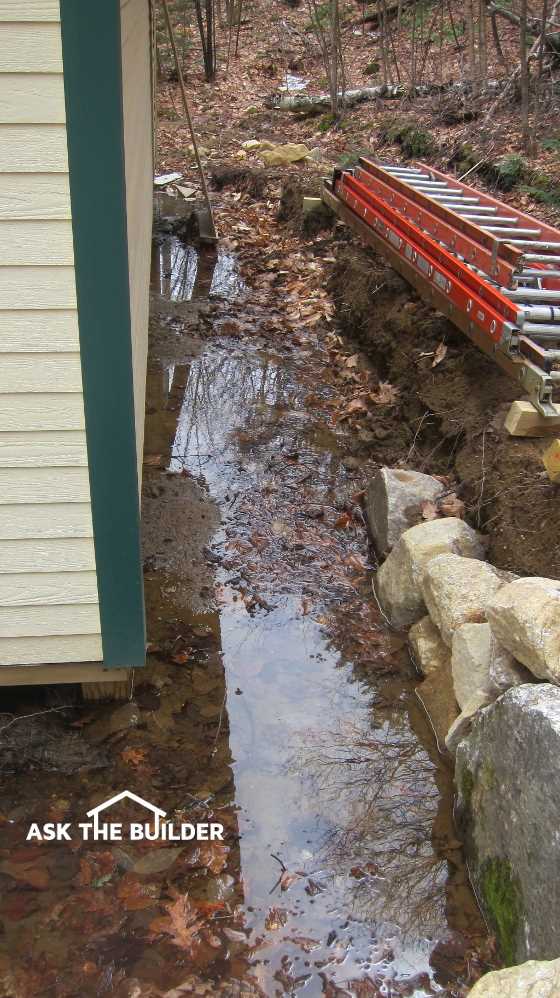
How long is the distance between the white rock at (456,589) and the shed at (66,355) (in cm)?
158

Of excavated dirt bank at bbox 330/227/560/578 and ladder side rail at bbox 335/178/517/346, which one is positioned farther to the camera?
ladder side rail at bbox 335/178/517/346

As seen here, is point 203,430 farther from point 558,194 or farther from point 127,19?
point 558,194

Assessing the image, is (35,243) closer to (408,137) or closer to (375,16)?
(408,137)

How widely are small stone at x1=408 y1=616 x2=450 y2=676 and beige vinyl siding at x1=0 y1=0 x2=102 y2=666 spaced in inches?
68.4

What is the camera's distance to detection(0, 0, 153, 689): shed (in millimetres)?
2551

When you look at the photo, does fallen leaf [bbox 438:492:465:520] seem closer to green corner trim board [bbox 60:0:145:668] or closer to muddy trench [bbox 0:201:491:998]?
muddy trench [bbox 0:201:491:998]

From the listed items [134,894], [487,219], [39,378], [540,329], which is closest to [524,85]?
[487,219]

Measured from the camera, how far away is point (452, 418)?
573 centimetres

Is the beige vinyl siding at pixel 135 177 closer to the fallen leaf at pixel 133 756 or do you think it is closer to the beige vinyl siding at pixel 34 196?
the beige vinyl siding at pixel 34 196

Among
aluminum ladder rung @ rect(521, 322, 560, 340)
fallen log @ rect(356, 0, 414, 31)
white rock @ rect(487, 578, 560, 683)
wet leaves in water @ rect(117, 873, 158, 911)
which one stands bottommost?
wet leaves in water @ rect(117, 873, 158, 911)

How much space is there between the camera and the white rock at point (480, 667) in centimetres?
342

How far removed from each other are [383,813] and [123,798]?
1159 millimetres

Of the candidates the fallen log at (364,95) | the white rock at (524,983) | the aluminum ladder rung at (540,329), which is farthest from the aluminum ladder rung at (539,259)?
the fallen log at (364,95)

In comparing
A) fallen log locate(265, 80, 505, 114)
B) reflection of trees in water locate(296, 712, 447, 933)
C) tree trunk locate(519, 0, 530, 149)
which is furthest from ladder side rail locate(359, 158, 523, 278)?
fallen log locate(265, 80, 505, 114)
